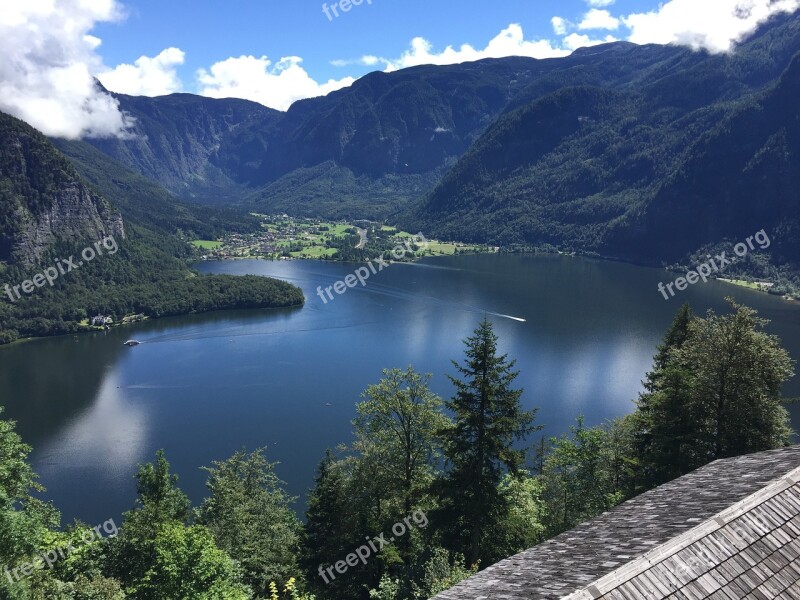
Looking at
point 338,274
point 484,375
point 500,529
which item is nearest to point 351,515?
point 500,529

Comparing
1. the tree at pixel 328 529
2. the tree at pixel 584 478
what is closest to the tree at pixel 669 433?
the tree at pixel 584 478

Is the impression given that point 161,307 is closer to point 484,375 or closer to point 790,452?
point 484,375

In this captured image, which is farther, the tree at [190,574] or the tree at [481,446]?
the tree at [481,446]

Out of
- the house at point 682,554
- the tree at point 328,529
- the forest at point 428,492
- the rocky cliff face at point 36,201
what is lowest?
the tree at point 328,529

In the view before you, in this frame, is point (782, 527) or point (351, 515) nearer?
point (782, 527)

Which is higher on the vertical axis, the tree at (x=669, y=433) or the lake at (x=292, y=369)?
the tree at (x=669, y=433)

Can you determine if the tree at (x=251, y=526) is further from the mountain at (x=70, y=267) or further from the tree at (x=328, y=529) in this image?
the mountain at (x=70, y=267)
